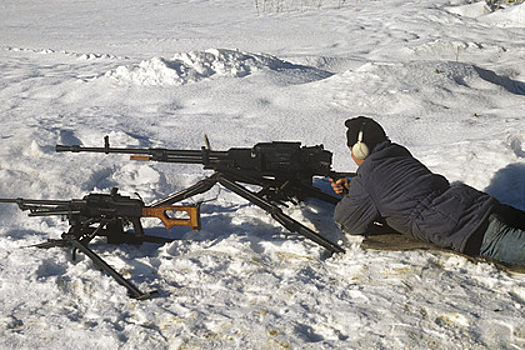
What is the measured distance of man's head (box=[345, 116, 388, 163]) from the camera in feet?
10.0

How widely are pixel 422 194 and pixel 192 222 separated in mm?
1365

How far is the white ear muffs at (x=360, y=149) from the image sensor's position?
3059 mm

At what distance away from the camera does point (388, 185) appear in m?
2.96

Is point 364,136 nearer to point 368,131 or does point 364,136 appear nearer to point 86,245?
point 368,131

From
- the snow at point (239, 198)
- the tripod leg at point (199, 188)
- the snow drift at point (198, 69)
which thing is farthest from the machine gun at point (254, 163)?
the snow drift at point (198, 69)

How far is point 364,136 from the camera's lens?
121 inches

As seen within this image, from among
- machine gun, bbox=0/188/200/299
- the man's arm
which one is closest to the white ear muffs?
the man's arm

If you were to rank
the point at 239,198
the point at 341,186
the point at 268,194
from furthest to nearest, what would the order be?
the point at 239,198 < the point at 268,194 < the point at 341,186

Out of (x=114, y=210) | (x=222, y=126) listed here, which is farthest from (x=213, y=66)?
(x=114, y=210)

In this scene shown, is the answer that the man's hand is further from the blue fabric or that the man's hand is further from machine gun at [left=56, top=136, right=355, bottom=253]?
the blue fabric

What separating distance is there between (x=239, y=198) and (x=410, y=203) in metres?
1.69

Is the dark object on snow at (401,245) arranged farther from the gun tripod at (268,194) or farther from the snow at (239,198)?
the gun tripod at (268,194)

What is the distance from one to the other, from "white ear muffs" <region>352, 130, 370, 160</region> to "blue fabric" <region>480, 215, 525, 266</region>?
0.77 metres

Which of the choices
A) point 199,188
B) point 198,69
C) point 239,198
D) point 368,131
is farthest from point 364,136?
point 198,69
